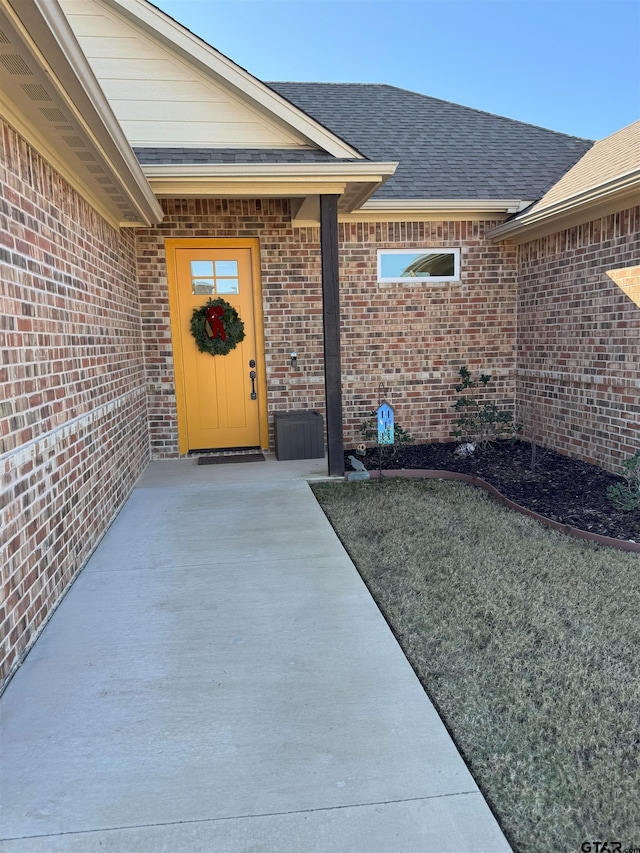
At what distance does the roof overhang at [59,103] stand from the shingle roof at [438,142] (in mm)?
3582

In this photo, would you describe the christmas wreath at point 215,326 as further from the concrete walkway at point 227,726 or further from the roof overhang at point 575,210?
the concrete walkway at point 227,726

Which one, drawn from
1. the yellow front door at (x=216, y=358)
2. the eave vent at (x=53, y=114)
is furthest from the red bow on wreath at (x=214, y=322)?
the eave vent at (x=53, y=114)

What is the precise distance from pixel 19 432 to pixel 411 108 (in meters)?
8.63

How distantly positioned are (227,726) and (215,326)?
17.7ft

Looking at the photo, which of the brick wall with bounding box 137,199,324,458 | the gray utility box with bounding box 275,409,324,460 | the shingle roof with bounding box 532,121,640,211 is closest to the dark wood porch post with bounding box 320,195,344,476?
the gray utility box with bounding box 275,409,324,460

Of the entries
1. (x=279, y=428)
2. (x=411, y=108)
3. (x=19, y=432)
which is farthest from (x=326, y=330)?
(x=411, y=108)

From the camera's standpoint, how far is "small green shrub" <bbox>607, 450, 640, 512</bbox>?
4.61m

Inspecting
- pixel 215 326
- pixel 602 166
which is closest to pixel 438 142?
pixel 602 166

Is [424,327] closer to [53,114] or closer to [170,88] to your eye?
[170,88]

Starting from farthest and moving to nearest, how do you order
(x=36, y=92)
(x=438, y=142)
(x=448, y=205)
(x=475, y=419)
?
(x=438, y=142) → (x=475, y=419) → (x=448, y=205) → (x=36, y=92)

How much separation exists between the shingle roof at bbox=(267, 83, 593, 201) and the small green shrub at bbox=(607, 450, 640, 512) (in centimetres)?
376

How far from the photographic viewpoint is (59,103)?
2.96 metres

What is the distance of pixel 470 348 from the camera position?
7625 millimetres

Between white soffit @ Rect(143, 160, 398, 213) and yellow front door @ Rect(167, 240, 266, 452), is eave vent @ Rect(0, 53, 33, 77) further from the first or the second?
yellow front door @ Rect(167, 240, 266, 452)
